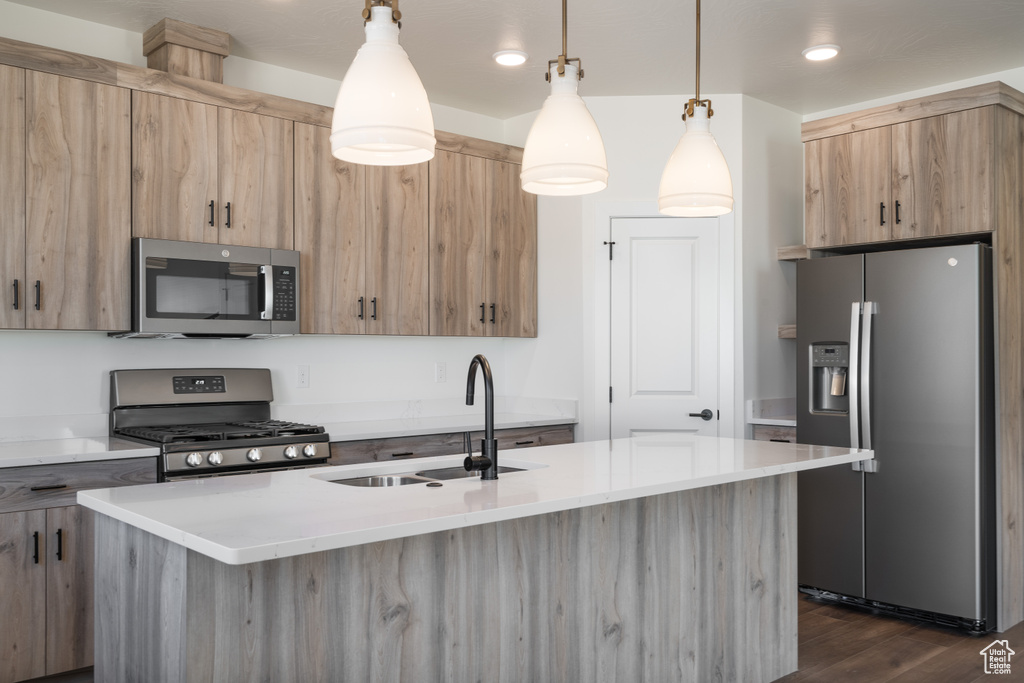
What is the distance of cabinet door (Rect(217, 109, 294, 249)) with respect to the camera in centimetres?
365

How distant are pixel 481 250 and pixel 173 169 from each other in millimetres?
1671

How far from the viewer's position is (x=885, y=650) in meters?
3.45

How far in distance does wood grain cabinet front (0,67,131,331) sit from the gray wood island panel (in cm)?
142

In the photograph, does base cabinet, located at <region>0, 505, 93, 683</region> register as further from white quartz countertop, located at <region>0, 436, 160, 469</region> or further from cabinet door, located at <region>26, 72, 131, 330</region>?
cabinet door, located at <region>26, 72, 131, 330</region>

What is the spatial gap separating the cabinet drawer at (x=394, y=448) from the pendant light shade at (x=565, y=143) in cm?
155

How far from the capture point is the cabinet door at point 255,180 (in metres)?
3.65

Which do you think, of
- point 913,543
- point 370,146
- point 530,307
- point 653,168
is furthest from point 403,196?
point 913,543

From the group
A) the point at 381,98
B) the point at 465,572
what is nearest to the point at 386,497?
the point at 465,572

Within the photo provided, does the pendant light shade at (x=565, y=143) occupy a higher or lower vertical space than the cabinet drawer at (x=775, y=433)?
higher

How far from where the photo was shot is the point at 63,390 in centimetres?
355

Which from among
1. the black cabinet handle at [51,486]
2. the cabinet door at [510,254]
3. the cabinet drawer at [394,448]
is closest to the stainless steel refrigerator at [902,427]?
the cabinet door at [510,254]

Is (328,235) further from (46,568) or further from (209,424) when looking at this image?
(46,568)

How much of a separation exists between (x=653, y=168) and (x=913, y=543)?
2280mm

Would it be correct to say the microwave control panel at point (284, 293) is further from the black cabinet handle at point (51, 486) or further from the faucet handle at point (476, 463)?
the faucet handle at point (476, 463)
